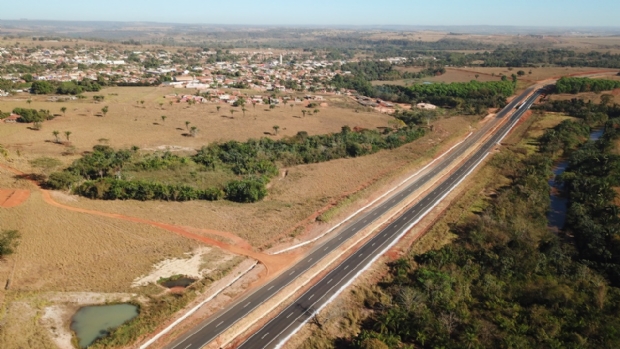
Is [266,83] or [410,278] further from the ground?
[266,83]

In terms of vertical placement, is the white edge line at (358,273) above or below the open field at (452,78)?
below

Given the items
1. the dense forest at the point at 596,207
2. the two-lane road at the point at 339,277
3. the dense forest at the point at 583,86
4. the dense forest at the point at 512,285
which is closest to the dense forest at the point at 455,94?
the dense forest at the point at 583,86

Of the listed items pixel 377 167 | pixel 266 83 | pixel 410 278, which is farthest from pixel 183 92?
pixel 410 278

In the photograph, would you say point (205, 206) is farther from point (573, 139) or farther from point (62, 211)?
point (573, 139)

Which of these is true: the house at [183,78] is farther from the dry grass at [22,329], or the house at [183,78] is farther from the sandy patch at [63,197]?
the dry grass at [22,329]

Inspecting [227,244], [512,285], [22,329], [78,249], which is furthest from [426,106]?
[22,329]
